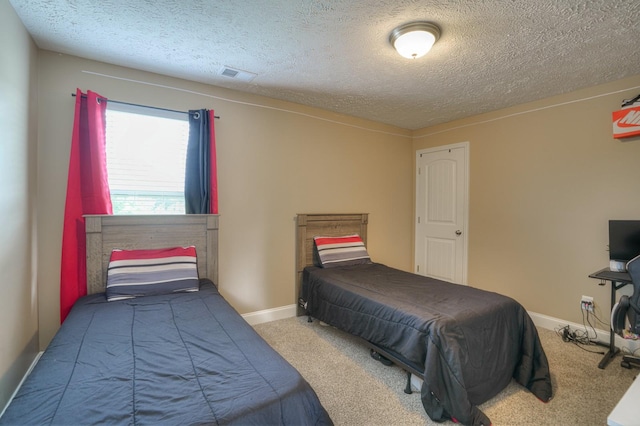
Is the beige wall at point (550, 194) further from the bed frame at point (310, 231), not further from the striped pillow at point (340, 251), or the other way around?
the bed frame at point (310, 231)

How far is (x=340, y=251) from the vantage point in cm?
349

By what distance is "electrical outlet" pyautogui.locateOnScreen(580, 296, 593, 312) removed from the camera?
2897 millimetres

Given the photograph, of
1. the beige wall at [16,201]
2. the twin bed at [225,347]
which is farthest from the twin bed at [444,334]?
the beige wall at [16,201]

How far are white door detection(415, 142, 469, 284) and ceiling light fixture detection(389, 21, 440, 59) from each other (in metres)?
2.25

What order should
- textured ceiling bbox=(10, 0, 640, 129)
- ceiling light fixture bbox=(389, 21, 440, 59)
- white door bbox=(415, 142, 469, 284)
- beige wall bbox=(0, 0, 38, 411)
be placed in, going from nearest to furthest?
beige wall bbox=(0, 0, 38, 411) → textured ceiling bbox=(10, 0, 640, 129) → ceiling light fixture bbox=(389, 21, 440, 59) → white door bbox=(415, 142, 469, 284)

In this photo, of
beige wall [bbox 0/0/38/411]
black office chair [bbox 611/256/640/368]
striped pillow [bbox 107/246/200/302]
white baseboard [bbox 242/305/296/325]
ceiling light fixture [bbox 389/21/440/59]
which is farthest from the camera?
white baseboard [bbox 242/305/296/325]

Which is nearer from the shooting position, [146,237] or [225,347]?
[225,347]

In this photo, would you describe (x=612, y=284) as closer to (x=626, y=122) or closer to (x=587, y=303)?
(x=587, y=303)

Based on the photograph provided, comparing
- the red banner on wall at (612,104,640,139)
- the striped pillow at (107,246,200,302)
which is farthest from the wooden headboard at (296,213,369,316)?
the red banner on wall at (612,104,640,139)

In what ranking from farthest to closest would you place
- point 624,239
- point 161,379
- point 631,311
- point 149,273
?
1. point 624,239
2. point 149,273
3. point 631,311
4. point 161,379

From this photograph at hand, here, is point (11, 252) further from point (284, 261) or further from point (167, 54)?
point (284, 261)

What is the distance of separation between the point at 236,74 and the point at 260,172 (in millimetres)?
975

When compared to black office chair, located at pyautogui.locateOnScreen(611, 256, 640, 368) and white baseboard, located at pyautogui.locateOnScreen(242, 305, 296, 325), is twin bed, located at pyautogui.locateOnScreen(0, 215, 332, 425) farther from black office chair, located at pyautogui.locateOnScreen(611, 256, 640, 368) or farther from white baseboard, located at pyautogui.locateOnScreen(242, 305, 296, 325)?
black office chair, located at pyautogui.locateOnScreen(611, 256, 640, 368)

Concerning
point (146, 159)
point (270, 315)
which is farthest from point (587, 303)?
point (146, 159)
